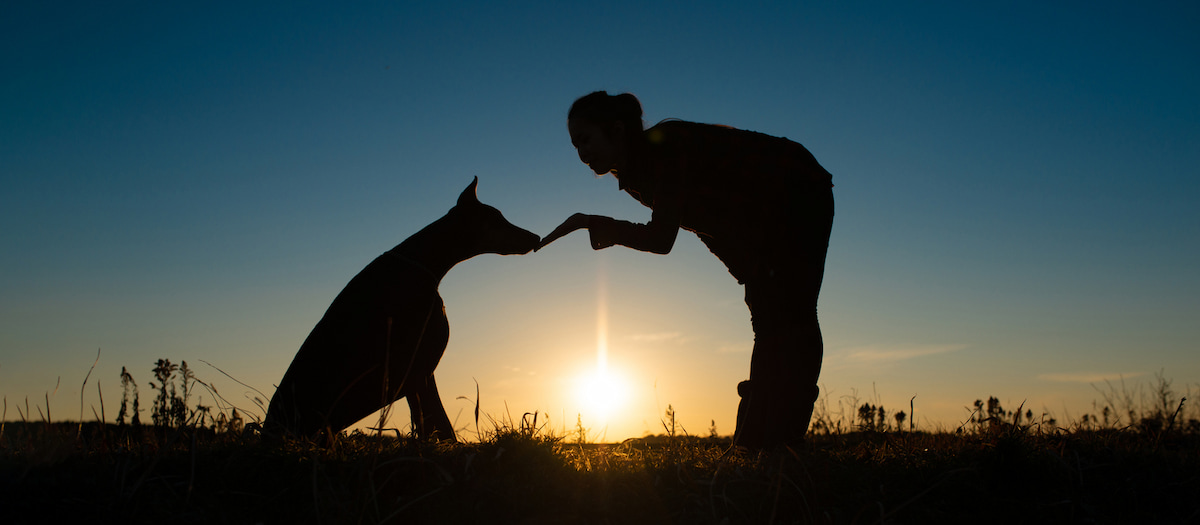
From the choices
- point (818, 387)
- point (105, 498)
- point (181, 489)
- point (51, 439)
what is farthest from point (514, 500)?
point (818, 387)

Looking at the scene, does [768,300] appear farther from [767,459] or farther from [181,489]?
[181,489]

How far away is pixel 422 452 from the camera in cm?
254

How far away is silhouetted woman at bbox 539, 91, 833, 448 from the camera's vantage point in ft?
11.6

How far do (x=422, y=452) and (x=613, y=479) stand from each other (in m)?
0.71

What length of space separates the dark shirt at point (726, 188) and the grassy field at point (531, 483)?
1.20m

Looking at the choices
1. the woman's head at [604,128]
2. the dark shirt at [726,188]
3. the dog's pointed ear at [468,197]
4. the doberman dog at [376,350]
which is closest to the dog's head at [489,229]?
the dog's pointed ear at [468,197]

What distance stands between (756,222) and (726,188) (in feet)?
0.79

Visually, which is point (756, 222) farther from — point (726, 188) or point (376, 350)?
point (376, 350)

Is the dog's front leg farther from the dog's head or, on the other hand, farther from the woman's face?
the woman's face

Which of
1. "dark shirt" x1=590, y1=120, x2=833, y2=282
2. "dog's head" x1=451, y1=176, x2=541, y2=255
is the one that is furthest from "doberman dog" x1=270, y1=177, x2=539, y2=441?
"dark shirt" x1=590, y1=120, x2=833, y2=282

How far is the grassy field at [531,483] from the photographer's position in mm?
2041

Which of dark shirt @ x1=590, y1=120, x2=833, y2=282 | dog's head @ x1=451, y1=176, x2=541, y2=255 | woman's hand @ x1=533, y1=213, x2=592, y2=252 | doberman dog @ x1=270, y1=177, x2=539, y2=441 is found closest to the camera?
doberman dog @ x1=270, y1=177, x2=539, y2=441

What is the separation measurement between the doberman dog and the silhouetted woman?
2.41ft

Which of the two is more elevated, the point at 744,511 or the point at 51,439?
the point at 51,439
